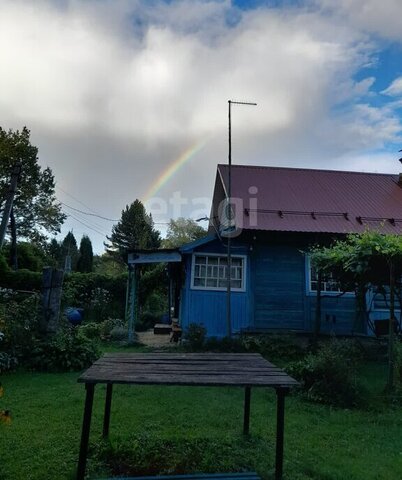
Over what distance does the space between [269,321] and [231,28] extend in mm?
7536

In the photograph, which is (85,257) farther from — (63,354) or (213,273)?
(63,354)

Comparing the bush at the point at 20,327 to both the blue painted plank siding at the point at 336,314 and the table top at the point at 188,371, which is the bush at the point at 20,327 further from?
the blue painted plank siding at the point at 336,314

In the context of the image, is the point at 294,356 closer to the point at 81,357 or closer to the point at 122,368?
the point at 81,357

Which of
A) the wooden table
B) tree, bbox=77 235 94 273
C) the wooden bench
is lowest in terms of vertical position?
the wooden bench

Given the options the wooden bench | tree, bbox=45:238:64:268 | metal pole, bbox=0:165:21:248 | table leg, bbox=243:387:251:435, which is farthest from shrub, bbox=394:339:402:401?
tree, bbox=45:238:64:268

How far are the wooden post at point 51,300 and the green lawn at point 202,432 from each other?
195cm

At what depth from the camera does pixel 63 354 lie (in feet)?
23.1

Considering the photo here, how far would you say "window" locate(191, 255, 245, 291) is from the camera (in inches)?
425

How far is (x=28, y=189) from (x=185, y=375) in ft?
96.6

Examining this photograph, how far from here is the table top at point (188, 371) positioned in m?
2.73

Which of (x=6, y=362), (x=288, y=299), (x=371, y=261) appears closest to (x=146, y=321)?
(x=288, y=299)

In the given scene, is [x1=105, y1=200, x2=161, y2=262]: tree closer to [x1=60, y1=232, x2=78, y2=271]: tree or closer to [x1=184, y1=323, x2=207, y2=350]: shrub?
[x1=60, y1=232, x2=78, y2=271]: tree

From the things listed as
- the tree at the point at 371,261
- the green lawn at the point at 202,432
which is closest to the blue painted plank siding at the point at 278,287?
the tree at the point at 371,261

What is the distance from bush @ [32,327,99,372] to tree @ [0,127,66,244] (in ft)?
68.0
